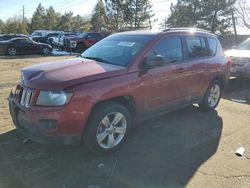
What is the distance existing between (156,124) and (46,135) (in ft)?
8.44

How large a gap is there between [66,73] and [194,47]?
2934mm

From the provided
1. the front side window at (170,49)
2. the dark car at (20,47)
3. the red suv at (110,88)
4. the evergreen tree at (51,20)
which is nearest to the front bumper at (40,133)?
the red suv at (110,88)

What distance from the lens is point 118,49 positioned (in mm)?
5523

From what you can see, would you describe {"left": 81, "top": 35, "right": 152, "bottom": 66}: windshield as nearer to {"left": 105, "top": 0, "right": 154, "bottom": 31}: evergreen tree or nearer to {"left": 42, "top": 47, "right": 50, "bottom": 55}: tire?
{"left": 42, "top": 47, "right": 50, "bottom": 55}: tire

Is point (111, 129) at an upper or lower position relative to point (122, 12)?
lower

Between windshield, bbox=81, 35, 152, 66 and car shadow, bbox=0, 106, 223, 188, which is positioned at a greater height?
windshield, bbox=81, 35, 152, 66

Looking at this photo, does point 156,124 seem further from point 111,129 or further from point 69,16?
point 69,16

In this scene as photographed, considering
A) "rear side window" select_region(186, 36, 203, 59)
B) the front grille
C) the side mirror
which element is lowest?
the front grille

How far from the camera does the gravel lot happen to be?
A: 4070mm

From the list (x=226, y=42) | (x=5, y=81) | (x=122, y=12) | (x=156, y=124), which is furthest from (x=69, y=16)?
(x=156, y=124)

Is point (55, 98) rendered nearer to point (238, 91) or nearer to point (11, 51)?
point (238, 91)

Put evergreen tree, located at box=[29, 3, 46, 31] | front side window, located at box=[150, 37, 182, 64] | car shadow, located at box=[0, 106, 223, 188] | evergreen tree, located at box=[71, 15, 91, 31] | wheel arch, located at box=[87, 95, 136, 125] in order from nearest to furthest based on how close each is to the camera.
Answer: car shadow, located at box=[0, 106, 223, 188] < wheel arch, located at box=[87, 95, 136, 125] < front side window, located at box=[150, 37, 182, 64] < evergreen tree, located at box=[29, 3, 46, 31] < evergreen tree, located at box=[71, 15, 91, 31]

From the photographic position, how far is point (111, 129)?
15.7 ft

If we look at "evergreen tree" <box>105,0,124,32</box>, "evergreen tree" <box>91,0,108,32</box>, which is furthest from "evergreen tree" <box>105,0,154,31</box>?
"evergreen tree" <box>91,0,108,32</box>
